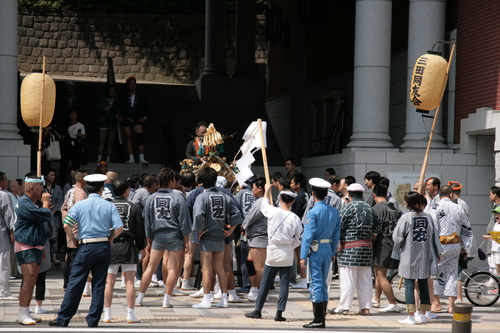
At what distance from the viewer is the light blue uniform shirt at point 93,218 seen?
946 centimetres

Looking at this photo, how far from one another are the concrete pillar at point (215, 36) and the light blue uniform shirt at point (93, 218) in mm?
18800

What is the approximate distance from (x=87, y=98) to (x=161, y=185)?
14080mm

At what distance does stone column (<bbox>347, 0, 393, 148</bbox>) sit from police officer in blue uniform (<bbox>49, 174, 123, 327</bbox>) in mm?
8422

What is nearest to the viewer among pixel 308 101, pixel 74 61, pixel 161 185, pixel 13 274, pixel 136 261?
pixel 136 261

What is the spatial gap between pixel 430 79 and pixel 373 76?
2.90 metres

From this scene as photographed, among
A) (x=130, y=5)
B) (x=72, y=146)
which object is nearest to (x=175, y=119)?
(x=72, y=146)

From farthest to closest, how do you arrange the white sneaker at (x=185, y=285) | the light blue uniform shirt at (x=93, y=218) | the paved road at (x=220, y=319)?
the white sneaker at (x=185, y=285)
the paved road at (x=220, y=319)
the light blue uniform shirt at (x=93, y=218)

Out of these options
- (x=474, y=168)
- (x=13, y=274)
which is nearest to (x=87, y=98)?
(x=13, y=274)

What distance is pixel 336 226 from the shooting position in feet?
33.9

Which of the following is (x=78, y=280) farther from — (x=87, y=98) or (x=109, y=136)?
(x=87, y=98)

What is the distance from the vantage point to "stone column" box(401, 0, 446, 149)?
16781mm

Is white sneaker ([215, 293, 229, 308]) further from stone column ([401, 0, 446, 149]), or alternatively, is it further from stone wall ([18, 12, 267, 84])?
stone wall ([18, 12, 267, 84])

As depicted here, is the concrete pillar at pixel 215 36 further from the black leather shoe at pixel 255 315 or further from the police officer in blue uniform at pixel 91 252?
the police officer in blue uniform at pixel 91 252

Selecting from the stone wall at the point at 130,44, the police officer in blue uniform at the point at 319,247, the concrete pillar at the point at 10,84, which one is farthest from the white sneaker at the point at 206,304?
the stone wall at the point at 130,44
